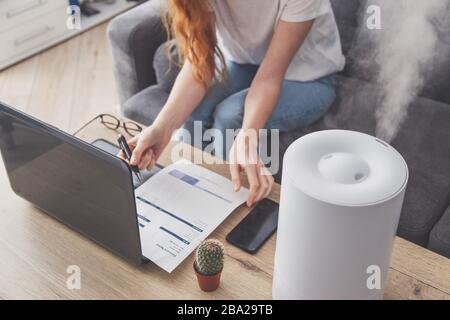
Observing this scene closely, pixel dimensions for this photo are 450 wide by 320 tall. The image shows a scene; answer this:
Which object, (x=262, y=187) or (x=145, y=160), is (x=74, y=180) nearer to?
(x=145, y=160)

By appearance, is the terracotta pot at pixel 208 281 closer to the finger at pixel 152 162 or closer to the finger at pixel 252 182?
the finger at pixel 252 182

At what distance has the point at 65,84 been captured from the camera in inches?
99.7

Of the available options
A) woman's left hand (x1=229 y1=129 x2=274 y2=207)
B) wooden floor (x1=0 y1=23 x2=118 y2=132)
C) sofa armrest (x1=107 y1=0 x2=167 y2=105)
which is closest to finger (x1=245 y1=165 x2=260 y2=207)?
woman's left hand (x1=229 y1=129 x2=274 y2=207)

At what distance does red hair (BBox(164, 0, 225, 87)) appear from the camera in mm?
1296

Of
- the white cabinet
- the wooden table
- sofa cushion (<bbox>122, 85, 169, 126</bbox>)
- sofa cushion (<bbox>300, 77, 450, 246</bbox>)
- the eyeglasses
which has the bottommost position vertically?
the white cabinet

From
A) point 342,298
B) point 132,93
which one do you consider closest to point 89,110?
point 132,93

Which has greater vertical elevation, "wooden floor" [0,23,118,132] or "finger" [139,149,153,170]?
"finger" [139,149,153,170]

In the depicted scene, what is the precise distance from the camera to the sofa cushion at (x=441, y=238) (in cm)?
118

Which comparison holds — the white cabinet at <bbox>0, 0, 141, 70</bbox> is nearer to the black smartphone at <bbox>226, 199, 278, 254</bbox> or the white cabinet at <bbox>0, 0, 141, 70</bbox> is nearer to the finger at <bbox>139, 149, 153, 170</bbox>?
the finger at <bbox>139, 149, 153, 170</bbox>

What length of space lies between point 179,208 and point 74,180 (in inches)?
9.4

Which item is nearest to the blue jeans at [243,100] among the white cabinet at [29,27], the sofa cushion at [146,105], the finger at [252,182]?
the sofa cushion at [146,105]

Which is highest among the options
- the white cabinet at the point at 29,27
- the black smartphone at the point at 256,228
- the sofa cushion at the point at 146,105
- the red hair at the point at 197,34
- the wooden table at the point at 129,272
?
the red hair at the point at 197,34

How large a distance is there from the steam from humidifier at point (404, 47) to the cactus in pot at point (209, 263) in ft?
2.75
